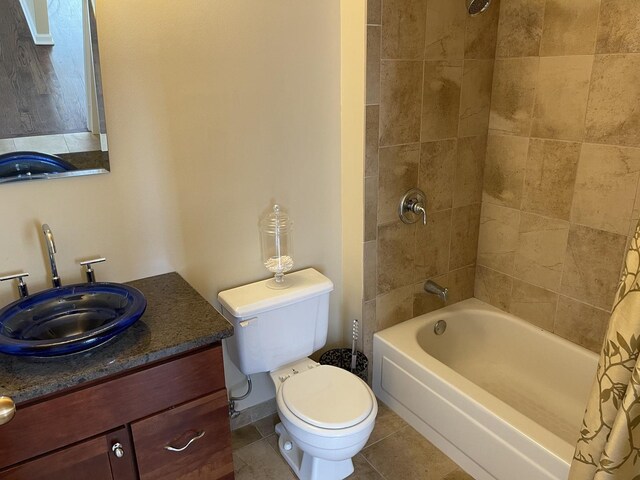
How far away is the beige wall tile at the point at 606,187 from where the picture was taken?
1958 mm

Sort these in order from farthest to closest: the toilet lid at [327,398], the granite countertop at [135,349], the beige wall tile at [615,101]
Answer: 1. the beige wall tile at [615,101]
2. the toilet lid at [327,398]
3. the granite countertop at [135,349]

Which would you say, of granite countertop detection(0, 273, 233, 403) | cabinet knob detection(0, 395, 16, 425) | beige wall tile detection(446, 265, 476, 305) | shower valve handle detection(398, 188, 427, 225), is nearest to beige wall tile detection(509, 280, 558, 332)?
beige wall tile detection(446, 265, 476, 305)

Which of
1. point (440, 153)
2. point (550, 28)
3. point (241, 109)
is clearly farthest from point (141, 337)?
point (550, 28)

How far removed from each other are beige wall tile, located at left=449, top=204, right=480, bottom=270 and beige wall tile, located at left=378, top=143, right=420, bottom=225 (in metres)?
0.37

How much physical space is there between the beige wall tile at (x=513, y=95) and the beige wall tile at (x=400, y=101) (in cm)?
48

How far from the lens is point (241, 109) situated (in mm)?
1928

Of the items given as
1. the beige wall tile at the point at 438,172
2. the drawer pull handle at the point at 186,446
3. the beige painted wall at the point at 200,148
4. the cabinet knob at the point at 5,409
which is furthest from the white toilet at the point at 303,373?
the cabinet knob at the point at 5,409

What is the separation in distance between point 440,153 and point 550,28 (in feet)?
2.26

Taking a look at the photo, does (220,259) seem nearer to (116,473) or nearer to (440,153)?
(116,473)

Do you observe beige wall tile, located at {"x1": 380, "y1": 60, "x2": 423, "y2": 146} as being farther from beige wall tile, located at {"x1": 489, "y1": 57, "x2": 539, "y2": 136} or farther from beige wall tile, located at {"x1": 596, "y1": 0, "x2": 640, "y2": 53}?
beige wall tile, located at {"x1": 596, "y1": 0, "x2": 640, "y2": 53}

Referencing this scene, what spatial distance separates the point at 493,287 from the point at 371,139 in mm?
1127

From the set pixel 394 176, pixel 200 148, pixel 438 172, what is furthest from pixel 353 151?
pixel 200 148

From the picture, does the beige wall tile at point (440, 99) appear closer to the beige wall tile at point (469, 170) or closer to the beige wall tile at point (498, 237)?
the beige wall tile at point (469, 170)

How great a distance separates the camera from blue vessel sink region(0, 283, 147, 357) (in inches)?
54.3
